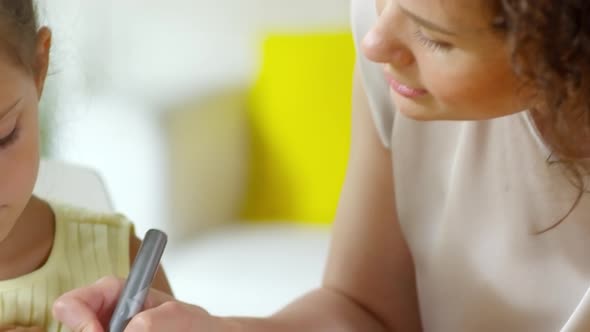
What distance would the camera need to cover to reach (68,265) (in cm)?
71

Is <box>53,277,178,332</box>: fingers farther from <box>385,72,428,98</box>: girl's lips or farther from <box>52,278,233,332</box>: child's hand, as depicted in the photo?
<box>385,72,428,98</box>: girl's lips

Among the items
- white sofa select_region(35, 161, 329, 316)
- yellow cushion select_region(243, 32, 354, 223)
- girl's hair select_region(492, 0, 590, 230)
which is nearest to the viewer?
girl's hair select_region(492, 0, 590, 230)

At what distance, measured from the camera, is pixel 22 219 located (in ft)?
2.32

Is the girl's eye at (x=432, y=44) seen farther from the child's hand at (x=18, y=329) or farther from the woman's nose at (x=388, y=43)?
the child's hand at (x=18, y=329)

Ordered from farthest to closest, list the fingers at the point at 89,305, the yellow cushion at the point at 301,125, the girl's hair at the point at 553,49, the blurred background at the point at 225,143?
1. the yellow cushion at the point at 301,125
2. the blurred background at the point at 225,143
3. the fingers at the point at 89,305
4. the girl's hair at the point at 553,49

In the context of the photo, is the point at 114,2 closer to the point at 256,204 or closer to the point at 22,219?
the point at 256,204

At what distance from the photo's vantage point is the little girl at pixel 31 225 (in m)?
0.61

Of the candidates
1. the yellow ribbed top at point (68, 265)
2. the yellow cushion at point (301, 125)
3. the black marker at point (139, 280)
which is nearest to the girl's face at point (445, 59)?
the black marker at point (139, 280)

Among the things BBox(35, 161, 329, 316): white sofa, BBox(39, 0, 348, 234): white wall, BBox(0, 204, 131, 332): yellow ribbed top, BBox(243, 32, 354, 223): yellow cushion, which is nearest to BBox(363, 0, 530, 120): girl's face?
BBox(0, 204, 131, 332): yellow ribbed top

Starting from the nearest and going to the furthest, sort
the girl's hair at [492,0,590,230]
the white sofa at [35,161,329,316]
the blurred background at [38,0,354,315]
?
1. the girl's hair at [492,0,590,230]
2. the white sofa at [35,161,329,316]
3. the blurred background at [38,0,354,315]

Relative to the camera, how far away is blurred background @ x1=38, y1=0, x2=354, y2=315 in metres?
1.77

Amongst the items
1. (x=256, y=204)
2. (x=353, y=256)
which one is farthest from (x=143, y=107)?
(x=353, y=256)

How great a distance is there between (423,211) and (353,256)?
0.08m

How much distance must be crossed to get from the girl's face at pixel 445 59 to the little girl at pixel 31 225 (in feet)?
0.82
